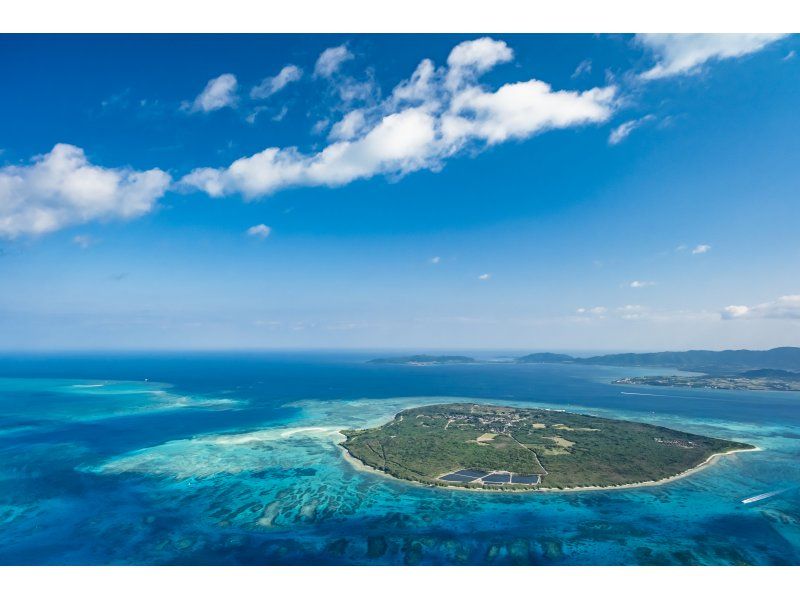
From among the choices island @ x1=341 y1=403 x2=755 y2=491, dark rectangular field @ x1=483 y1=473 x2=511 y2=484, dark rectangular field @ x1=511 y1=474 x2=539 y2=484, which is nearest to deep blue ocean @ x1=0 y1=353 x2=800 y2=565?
island @ x1=341 y1=403 x2=755 y2=491

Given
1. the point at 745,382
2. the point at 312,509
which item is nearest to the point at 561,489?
the point at 312,509

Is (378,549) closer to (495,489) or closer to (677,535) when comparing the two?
(495,489)

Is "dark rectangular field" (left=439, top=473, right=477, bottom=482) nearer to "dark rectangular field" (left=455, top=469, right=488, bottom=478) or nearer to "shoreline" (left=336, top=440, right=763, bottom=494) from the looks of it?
"dark rectangular field" (left=455, top=469, right=488, bottom=478)

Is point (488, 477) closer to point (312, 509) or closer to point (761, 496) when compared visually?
point (312, 509)

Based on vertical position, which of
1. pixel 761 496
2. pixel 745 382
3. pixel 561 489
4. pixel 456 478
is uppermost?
pixel 456 478

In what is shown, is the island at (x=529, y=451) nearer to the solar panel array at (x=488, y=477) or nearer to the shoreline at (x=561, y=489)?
the solar panel array at (x=488, y=477)

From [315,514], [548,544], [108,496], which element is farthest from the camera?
[108,496]

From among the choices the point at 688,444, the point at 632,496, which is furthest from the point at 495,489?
the point at 688,444

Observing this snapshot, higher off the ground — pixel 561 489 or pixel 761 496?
pixel 561 489
